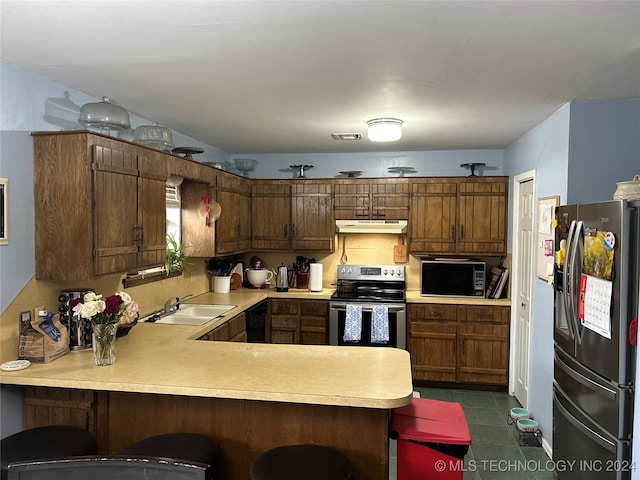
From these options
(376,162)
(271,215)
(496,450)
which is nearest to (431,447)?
(496,450)

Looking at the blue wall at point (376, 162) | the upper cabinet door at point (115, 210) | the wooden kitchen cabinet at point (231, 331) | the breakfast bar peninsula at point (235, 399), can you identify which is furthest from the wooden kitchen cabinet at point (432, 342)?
the upper cabinet door at point (115, 210)

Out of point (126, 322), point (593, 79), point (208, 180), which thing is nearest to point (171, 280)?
point (208, 180)

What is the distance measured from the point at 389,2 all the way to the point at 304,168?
357 cm

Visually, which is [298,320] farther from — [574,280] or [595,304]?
[595,304]

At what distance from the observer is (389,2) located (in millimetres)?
1625

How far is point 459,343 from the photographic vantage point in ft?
14.7

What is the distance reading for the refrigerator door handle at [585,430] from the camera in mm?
2102

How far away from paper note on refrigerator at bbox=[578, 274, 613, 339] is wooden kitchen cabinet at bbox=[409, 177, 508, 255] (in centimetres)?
236

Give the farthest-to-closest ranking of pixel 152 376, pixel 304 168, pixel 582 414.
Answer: pixel 304 168
pixel 582 414
pixel 152 376

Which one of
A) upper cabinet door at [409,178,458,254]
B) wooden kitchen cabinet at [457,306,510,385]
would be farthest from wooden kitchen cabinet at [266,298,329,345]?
wooden kitchen cabinet at [457,306,510,385]

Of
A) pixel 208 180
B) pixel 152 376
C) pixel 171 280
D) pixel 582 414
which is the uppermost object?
pixel 208 180

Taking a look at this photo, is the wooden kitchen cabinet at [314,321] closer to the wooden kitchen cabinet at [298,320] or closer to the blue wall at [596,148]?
the wooden kitchen cabinet at [298,320]

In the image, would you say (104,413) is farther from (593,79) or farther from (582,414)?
(593,79)

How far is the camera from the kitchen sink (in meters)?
3.61
